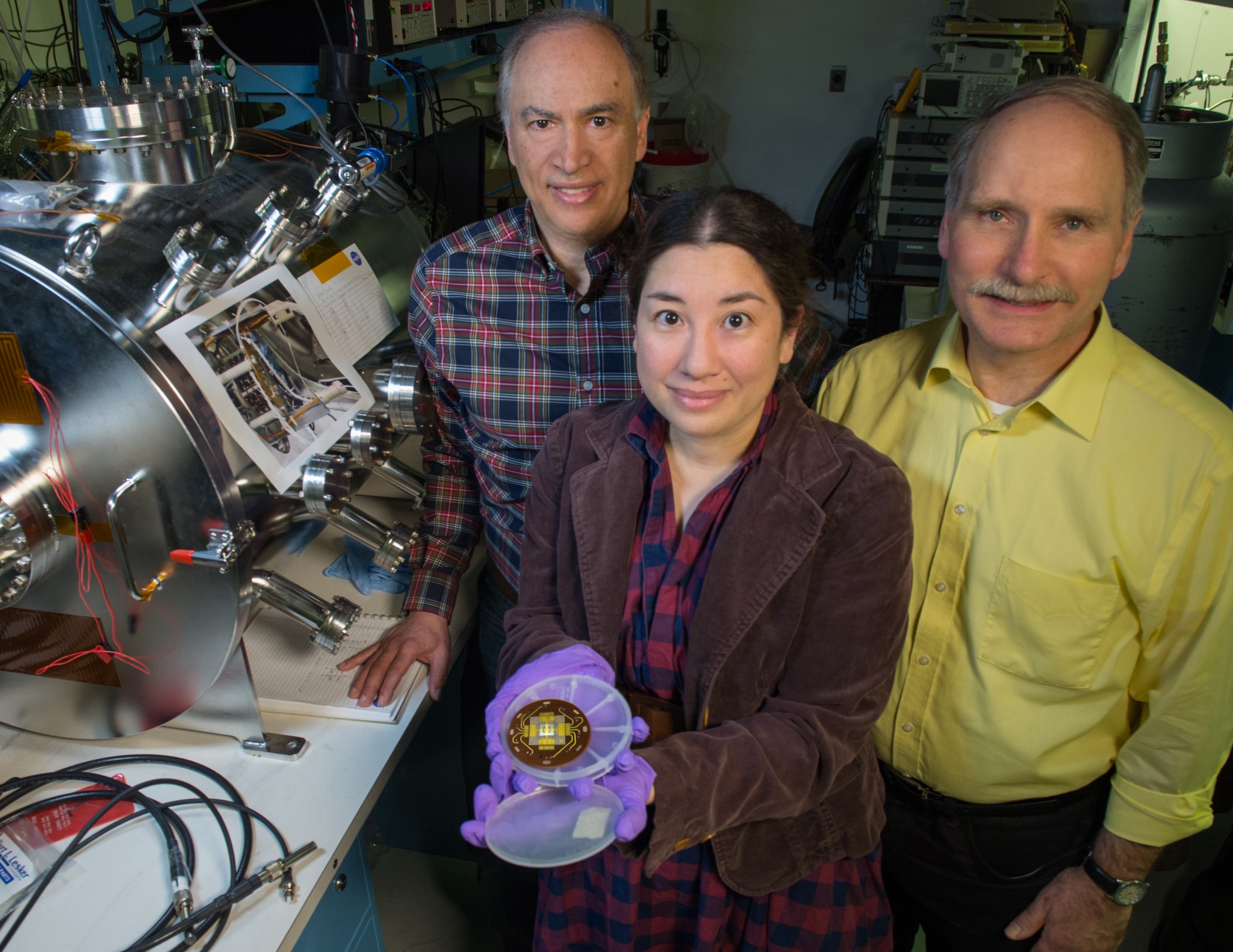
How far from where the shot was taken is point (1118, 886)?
1.11m

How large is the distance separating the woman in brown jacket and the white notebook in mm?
310

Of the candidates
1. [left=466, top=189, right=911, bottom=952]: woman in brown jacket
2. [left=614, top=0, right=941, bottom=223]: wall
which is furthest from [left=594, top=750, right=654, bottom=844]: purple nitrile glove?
[left=614, top=0, right=941, bottom=223]: wall

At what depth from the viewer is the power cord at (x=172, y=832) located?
97 cm

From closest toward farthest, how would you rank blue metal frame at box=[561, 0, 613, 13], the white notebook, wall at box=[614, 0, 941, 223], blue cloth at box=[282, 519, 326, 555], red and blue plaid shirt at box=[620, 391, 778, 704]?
red and blue plaid shirt at box=[620, 391, 778, 704], the white notebook, blue cloth at box=[282, 519, 326, 555], blue metal frame at box=[561, 0, 613, 13], wall at box=[614, 0, 941, 223]

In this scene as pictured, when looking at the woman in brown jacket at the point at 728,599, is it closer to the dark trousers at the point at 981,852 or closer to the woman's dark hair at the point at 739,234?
the woman's dark hair at the point at 739,234

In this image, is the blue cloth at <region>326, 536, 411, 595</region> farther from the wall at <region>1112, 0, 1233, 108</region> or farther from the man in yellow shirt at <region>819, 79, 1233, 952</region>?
the wall at <region>1112, 0, 1233, 108</region>

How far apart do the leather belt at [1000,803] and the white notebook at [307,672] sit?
0.73 m

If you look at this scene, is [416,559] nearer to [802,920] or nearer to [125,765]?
[125,765]

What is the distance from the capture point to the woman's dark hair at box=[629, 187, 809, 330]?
0.95m

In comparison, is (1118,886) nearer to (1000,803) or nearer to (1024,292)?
(1000,803)

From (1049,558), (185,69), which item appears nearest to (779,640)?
(1049,558)

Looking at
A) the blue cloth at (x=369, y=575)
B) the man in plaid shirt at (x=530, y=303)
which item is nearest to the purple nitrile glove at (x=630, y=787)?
the man in plaid shirt at (x=530, y=303)

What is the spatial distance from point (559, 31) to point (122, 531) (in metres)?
0.94

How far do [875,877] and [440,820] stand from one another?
4.21ft
